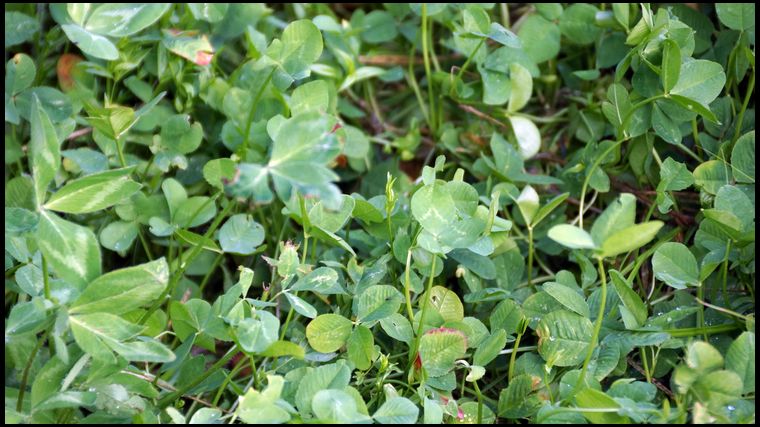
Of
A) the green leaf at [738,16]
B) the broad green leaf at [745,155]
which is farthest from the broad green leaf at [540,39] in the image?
the broad green leaf at [745,155]

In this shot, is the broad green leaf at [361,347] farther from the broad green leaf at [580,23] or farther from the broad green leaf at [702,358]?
the broad green leaf at [580,23]

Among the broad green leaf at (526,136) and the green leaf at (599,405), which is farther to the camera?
the broad green leaf at (526,136)

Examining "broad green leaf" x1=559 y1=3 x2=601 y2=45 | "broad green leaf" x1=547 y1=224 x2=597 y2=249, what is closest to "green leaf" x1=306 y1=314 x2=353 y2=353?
"broad green leaf" x1=547 y1=224 x2=597 y2=249

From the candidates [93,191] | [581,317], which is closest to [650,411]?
[581,317]

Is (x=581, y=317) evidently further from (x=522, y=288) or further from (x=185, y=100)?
(x=185, y=100)

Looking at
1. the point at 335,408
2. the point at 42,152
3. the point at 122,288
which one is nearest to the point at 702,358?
the point at 335,408

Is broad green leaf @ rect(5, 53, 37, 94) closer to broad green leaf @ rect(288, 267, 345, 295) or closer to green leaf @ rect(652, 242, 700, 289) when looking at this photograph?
broad green leaf @ rect(288, 267, 345, 295)
